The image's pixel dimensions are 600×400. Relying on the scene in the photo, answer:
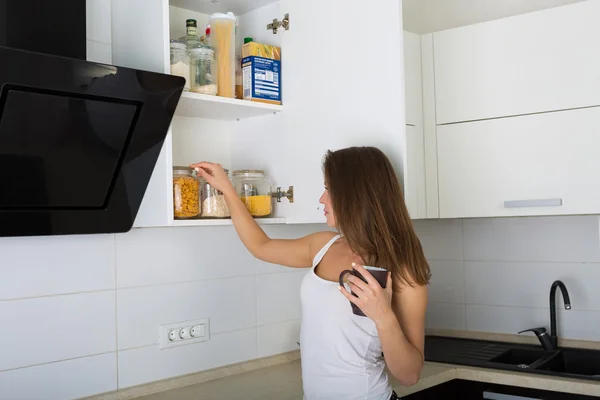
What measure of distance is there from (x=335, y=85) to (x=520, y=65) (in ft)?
2.31

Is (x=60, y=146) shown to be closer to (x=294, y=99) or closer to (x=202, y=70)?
(x=202, y=70)

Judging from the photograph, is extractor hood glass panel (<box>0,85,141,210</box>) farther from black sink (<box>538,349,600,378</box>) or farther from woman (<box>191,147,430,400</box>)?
black sink (<box>538,349,600,378</box>)

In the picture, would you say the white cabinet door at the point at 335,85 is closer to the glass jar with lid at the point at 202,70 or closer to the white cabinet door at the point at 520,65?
the glass jar with lid at the point at 202,70

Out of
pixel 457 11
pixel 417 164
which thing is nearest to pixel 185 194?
pixel 417 164

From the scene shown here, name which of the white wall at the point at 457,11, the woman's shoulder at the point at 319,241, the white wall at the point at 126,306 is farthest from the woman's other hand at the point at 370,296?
the white wall at the point at 457,11

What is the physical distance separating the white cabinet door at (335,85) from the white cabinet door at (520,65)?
583 mm

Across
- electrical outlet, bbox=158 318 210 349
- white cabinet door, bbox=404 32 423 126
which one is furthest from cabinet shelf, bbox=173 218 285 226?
white cabinet door, bbox=404 32 423 126

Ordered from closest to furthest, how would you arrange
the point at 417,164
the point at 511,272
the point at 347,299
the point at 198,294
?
the point at 347,299 → the point at 198,294 → the point at 417,164 → the point at 511,272

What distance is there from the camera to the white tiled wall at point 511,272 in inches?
96.5

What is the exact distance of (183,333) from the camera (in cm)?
211

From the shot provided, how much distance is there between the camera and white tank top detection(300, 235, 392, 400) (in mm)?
1641

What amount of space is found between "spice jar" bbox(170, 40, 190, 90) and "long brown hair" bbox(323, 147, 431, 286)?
51 cm

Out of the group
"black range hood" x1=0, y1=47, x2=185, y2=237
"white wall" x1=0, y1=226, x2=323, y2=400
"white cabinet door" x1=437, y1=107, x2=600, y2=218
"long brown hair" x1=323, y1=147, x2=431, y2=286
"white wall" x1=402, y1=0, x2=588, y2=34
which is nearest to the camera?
"black range hood" x1=0, y1=47, x2=185, y2=237

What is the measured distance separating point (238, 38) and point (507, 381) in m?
1.50
